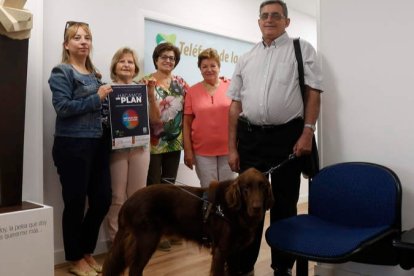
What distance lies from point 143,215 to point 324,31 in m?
1.55

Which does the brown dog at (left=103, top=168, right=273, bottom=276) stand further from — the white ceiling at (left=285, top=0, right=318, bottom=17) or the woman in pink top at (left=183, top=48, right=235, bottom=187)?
the white ceiling at (left=285, top=0, right=318, bottom=17)

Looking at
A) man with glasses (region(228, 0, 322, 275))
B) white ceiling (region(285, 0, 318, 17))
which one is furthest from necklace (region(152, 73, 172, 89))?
white ceiling (region(285, 0, 318, 17))

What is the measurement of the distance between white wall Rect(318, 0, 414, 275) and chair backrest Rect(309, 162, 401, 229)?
28 cm

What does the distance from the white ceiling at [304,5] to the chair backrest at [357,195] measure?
3.37m

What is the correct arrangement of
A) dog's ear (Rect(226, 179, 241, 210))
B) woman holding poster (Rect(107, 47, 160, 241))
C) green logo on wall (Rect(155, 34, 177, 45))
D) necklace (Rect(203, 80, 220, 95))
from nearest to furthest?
dog's ear (Rect(226, 179, 241, 210)) → woman holding poster (Rect(107, 47, 160, 241)) → necklace (Rect(203, 80, 220, 95)) → green logo on wall (Rect(155, 34, 177, 45))

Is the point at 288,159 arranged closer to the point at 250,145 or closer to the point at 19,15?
the point at 250,145

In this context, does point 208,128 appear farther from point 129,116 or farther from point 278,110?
point 278,110

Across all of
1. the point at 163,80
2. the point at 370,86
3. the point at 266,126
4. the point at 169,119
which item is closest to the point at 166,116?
the point at 169,119

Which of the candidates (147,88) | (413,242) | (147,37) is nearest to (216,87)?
(147,88)

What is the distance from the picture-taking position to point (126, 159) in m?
2.93

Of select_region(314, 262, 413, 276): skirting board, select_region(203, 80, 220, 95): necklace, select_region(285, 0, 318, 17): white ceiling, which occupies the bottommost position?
select_region(314, 262, 413, 276): skirting board

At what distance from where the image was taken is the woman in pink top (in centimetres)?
299

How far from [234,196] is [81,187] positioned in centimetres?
112

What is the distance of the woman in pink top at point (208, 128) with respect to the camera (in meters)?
2.99
